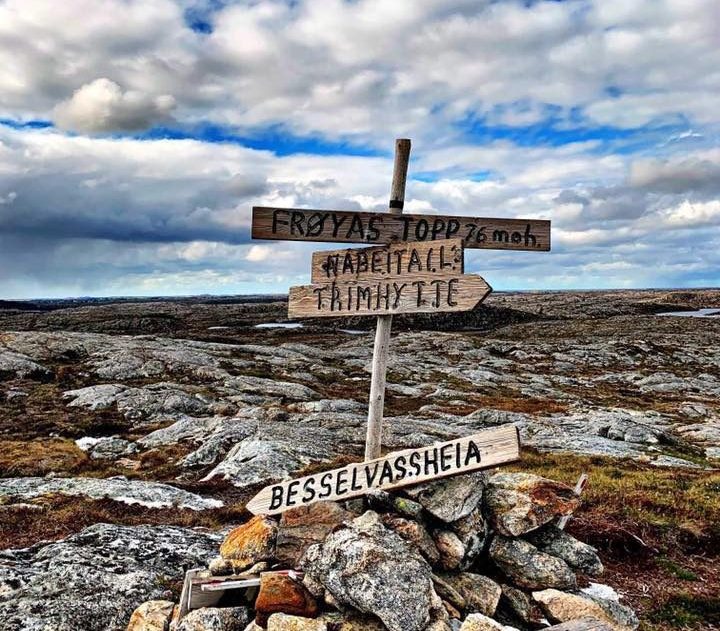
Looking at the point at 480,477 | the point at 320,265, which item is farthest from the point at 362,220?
the point at 480,477

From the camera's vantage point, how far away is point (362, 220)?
889 cm

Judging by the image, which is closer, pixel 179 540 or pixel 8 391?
pixel 179 540

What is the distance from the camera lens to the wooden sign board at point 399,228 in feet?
28.8

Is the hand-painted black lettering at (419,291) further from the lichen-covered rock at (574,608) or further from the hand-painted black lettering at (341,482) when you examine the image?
the lichen-covered rock at (574,608)

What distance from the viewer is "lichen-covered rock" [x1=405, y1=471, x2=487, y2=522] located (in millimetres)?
8484

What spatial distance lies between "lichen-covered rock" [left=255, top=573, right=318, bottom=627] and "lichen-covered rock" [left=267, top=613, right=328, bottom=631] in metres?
0.20

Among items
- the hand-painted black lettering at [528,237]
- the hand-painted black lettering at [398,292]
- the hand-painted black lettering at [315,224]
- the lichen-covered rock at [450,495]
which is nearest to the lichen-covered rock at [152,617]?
the lichen-covered rock at [450,495]

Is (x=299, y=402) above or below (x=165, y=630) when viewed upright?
below

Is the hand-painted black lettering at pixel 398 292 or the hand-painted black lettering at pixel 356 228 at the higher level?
the hand-painted black lettering at pixel 356 228

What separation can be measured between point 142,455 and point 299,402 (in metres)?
17.6

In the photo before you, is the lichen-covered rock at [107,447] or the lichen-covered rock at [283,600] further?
the lichen-covered rock at [107,447]

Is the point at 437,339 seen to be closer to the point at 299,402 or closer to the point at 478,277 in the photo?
the point at 299,402

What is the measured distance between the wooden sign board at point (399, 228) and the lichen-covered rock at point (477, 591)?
5.12 meters

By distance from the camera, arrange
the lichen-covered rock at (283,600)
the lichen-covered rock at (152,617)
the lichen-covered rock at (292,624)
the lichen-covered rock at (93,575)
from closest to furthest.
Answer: the lichen-covered rock at (292,624) < the lichen-covered rock at (283,600) < the lichen-covered rock at (152,617) < the lichen-covered rock at (93,575)
